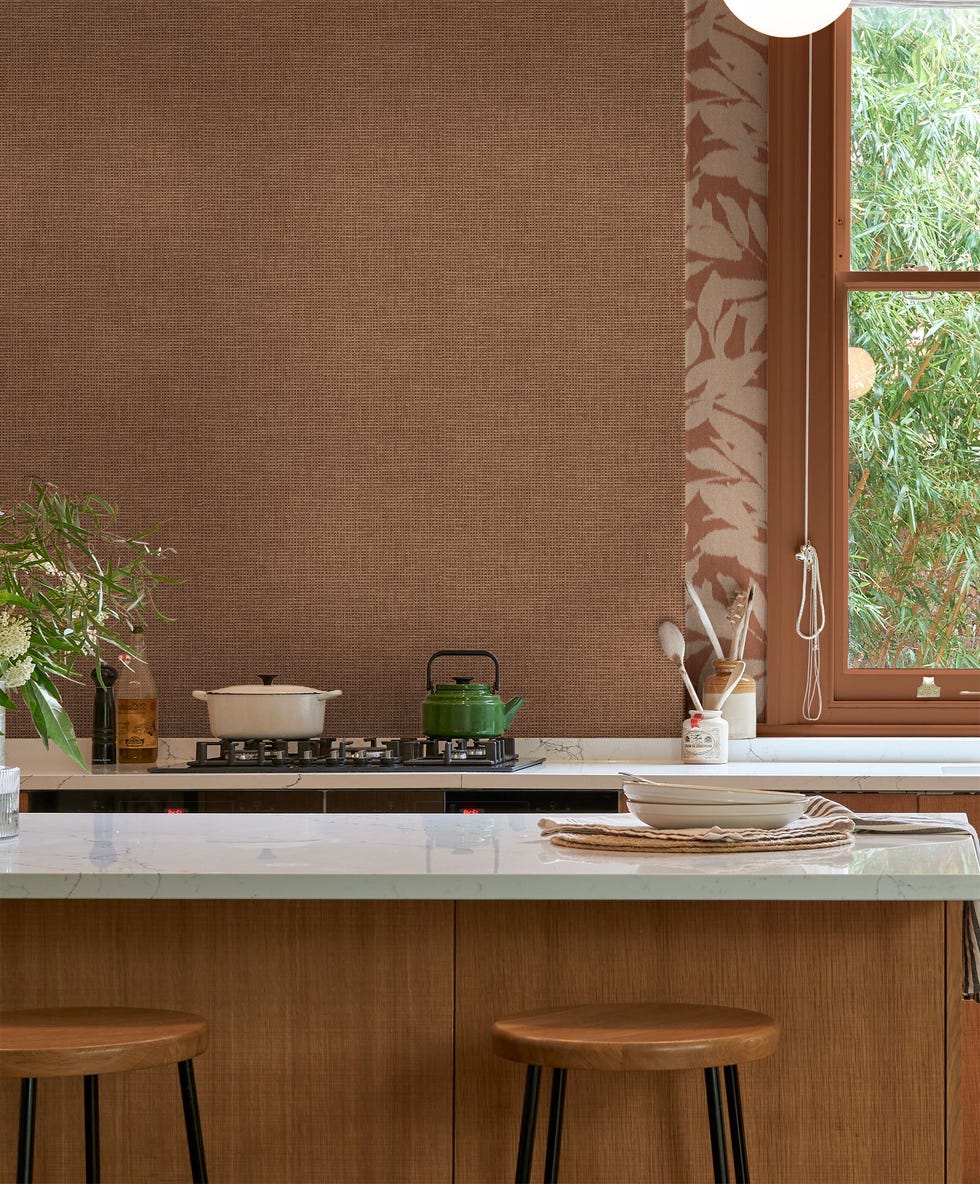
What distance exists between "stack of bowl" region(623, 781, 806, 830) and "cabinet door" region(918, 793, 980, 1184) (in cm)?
129

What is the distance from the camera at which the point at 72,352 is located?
387cm

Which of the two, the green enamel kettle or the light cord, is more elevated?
the light cord

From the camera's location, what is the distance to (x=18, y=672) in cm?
204

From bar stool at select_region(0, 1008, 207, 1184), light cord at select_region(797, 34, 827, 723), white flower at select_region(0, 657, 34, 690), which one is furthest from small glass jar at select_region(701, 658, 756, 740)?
bar stool at select_region(0, 1008, 207, 1184)

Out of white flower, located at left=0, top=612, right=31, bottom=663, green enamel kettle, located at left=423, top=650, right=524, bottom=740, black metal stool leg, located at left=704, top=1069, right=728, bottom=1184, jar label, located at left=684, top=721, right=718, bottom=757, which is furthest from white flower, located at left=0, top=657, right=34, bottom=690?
jar label, located at left=684, top=721, right=718, bottom=757

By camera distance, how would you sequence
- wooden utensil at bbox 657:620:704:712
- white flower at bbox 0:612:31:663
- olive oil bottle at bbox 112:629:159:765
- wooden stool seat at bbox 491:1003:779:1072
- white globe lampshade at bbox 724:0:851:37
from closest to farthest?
1. wooden stool seat at bbox 491:1003:779:1072
2. white flower at bbox 0:612:31:663
3. white globe lampshade at bbox 724:0:851:37
4. olive oil bottle at bbox 112:629:159:765
5. wooden utensil at bbox 657:620:704:712

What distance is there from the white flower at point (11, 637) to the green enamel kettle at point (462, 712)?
1.52 m

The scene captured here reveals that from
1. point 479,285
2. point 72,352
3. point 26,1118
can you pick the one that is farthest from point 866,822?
point 72,352

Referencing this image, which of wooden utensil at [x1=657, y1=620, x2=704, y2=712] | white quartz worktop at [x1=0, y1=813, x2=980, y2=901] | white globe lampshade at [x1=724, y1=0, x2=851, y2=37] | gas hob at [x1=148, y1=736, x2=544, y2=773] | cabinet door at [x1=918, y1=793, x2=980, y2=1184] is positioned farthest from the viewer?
wooden utensil at [x1=657, y1=620, x2=704, y2=712]

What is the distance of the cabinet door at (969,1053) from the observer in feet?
10.4

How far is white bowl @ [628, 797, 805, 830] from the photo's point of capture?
2012 millimetres

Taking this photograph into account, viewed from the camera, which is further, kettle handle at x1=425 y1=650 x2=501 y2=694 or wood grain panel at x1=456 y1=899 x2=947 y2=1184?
kettle handle at x1=425 y1=650 x2=501 y2=694

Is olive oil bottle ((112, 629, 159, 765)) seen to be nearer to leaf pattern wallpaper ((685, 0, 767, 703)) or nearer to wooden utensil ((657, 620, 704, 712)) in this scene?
wooden utensil ((657, 620, 704, 712))

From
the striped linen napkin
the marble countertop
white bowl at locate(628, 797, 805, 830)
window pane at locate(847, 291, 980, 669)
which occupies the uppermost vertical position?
window pane at locate(847, 291, 980, 669)
